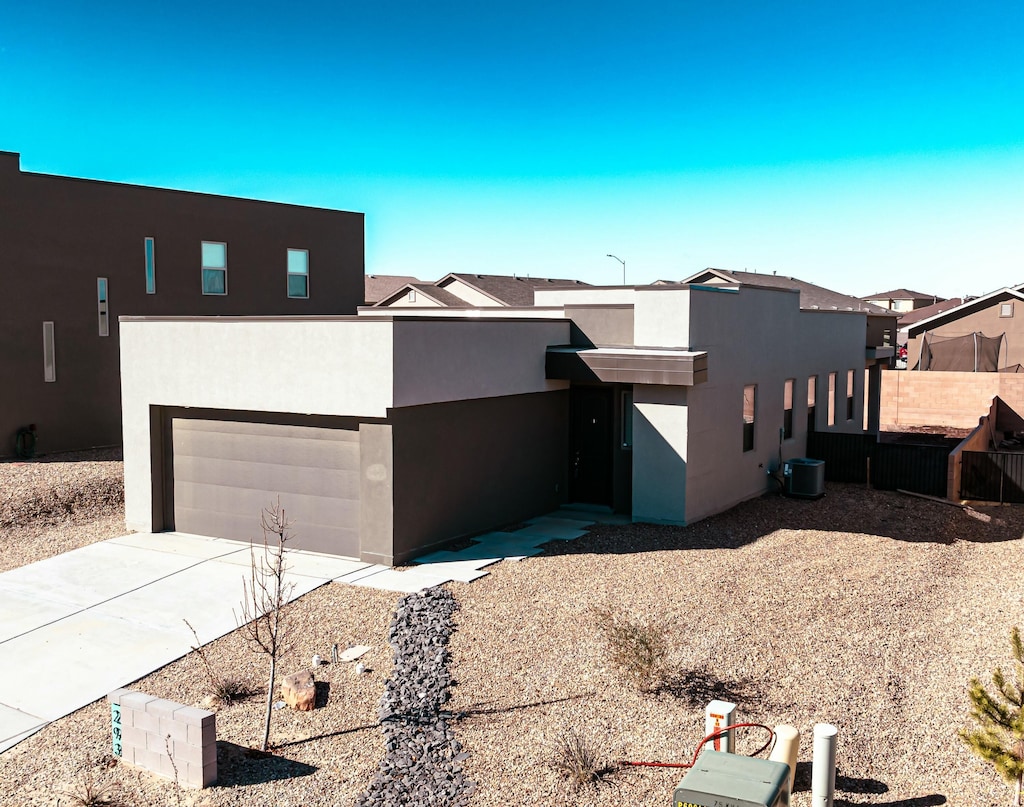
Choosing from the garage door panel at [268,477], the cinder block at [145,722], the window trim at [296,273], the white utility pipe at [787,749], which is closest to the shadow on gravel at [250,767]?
the cinder block at [145,722]

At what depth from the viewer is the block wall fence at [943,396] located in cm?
2875

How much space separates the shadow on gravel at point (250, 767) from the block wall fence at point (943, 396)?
26.4m

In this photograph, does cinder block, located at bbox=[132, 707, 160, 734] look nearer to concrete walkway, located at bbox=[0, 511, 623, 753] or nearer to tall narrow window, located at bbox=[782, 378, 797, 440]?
concrete walkway, located at bbox=[0, 511, 623, 753]

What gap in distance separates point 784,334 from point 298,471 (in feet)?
35.7

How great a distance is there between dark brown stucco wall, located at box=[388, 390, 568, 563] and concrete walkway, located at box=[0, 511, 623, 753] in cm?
44

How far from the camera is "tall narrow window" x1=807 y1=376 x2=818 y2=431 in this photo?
832 inches

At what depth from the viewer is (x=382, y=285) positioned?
2148 inches

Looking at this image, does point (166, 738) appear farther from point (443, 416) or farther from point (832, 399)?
point (832, 399)

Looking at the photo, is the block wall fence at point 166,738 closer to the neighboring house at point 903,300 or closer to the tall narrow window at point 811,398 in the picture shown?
the tall narrow window at point 811,398

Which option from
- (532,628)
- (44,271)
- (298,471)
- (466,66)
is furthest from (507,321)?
(466,66)

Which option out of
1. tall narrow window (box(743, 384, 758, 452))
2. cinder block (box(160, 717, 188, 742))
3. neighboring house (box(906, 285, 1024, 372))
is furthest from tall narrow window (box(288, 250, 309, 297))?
neighboring house (box(906, 285, 1024, 372))

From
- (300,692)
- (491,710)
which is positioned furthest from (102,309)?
(491,710)

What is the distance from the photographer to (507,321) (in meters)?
14.6

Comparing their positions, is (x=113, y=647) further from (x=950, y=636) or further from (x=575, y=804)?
(x=950, y=636)
